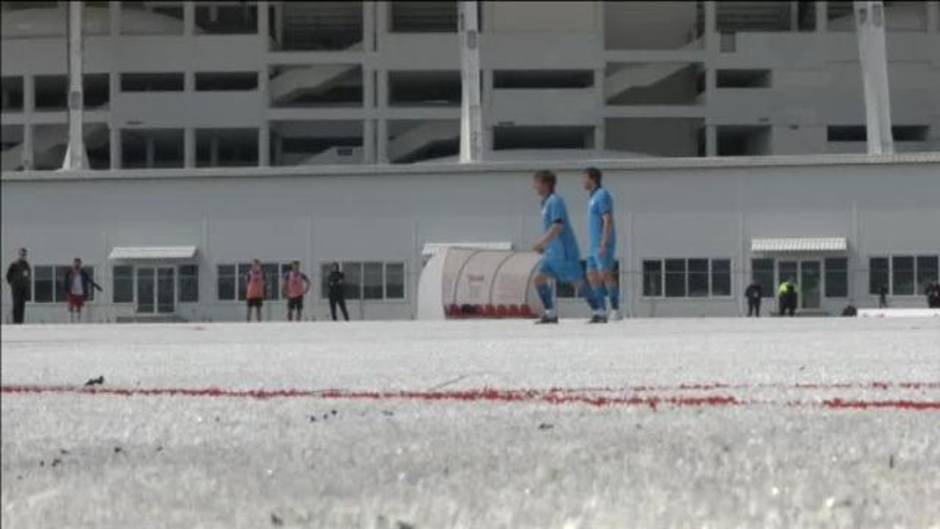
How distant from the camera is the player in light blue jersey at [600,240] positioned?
8.88 m

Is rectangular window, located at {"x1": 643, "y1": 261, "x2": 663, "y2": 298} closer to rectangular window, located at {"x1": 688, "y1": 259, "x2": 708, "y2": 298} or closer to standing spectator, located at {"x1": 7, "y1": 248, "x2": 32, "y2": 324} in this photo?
rectangular window, located at {"x1": 688, "y1": 259, "x2": 708, "y2": 298}

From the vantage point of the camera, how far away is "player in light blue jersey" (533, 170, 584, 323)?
11.3 m

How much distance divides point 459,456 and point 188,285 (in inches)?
167

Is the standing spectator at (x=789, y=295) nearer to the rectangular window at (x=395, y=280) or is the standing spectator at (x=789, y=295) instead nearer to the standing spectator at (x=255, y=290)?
the standing spectator at (x=255, y=290)

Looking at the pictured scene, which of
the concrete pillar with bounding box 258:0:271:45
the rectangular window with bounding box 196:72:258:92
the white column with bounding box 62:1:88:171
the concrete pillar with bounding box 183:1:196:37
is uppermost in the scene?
the rectangular window with bounding box 196:72:258:92

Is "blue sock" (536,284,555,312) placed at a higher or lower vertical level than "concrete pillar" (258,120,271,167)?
lower

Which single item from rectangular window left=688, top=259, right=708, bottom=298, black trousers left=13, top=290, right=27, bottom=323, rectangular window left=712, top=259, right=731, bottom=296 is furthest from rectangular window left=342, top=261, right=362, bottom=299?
black trousers left=13, top=290, right=27, bottom=323

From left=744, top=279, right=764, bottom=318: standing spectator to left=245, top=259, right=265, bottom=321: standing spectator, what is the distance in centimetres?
456

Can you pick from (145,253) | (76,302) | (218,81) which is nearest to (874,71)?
(76,302)

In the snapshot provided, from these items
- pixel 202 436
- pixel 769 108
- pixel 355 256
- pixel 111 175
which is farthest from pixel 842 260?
pixel 355 256

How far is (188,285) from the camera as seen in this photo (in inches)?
272

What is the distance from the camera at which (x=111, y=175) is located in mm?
6559

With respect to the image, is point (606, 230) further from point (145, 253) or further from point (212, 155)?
point (145, 253)

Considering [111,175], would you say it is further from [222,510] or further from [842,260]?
[222,510]
